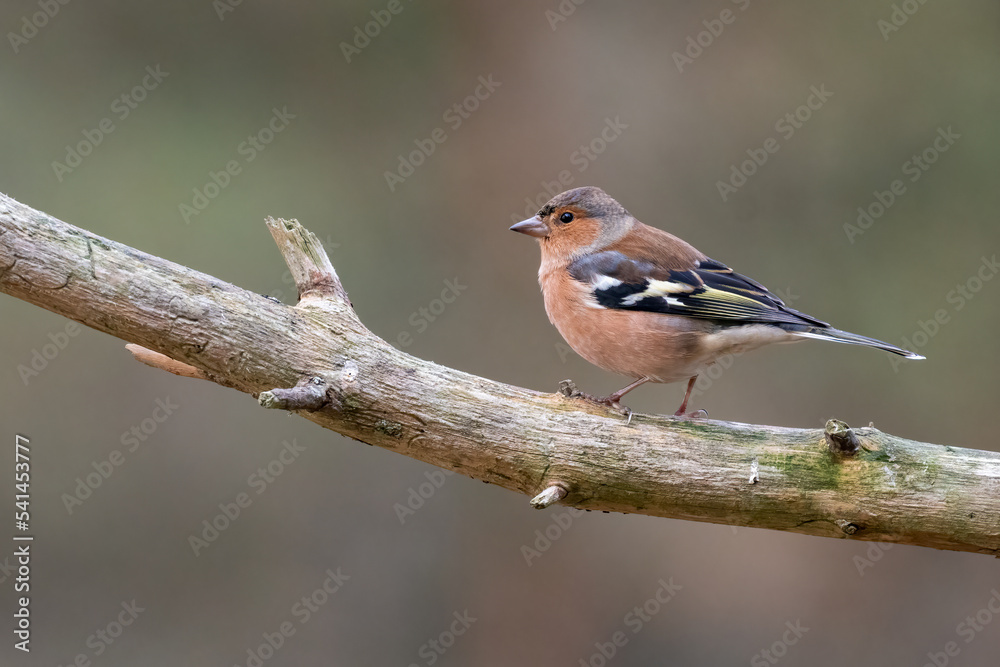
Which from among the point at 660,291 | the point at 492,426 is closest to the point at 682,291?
the point at 660,291

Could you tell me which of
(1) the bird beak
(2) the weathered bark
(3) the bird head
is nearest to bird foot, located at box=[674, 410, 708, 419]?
(2) the weathered bark

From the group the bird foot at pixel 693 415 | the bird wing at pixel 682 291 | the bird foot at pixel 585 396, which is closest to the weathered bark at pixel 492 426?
the bird foot at pixel 585 396

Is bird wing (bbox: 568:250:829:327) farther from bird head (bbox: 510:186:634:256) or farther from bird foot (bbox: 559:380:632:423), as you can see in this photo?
bird foot (bbox: 559:380:632:423)

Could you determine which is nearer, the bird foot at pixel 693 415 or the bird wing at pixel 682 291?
the bird foot at pixel 693 415

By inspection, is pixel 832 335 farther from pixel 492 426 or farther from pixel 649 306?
pixel 492 426

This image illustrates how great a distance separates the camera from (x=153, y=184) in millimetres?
7359

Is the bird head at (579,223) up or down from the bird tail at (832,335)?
up

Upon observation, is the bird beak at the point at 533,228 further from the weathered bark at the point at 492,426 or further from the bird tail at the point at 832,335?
the bird tail at the point at 832,335

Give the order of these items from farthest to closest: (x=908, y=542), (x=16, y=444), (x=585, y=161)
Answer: (x=585, y=161), (x=16, y=444), (x=908, y=542)

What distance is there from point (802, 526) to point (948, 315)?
506 cm

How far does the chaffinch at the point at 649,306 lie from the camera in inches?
158

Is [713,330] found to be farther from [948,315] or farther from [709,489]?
[948,315]

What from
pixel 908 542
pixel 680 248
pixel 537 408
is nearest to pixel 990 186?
pixel 680 248

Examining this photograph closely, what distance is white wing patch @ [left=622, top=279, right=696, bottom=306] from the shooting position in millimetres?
4156
